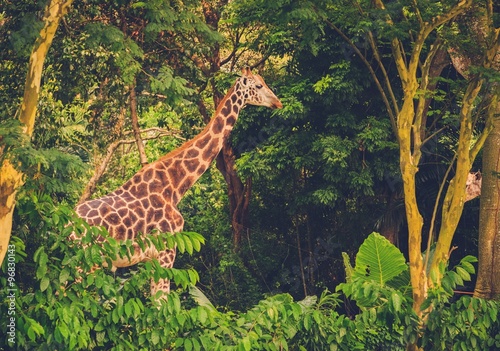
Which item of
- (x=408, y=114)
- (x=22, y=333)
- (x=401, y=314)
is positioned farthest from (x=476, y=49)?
(x=22, y=333)

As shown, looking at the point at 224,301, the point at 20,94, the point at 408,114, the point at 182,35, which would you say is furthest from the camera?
the point at 224,301

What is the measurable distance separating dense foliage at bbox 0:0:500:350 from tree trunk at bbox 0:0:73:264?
142 mm

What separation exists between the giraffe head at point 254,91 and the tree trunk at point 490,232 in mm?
2804

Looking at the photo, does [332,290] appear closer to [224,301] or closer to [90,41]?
[224,301]

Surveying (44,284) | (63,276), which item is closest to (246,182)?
(63,276)

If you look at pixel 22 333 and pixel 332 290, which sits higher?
pixel 22 333

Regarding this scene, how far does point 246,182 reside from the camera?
17844mm

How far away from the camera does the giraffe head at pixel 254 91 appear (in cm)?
1383

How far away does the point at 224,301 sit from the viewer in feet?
56.4

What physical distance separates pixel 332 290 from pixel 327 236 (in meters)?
0.90

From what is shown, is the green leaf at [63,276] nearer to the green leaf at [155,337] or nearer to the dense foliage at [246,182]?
the dense foliage at [246,182]

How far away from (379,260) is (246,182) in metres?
5.16

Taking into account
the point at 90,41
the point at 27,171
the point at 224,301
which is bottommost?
the point at 224,301

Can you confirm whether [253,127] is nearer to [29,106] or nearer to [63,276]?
[29,106]
